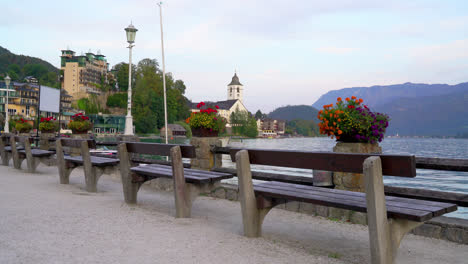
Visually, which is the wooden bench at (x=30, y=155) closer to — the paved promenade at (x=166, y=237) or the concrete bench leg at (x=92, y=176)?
the concrete bench leg at (x=92, y=176)

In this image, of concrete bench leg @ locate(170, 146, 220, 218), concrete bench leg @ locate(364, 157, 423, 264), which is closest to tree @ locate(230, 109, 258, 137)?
concrete bench leg @ locate(170, 146, 220, 218)

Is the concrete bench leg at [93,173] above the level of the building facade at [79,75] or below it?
below

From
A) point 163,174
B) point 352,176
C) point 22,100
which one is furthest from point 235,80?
point 163,174

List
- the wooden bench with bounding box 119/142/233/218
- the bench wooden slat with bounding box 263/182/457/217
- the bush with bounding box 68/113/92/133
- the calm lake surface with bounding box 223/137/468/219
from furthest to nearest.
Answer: the calm lake surface with bounding box 223/137/468/219 → the bush with bounding box 68/113/92/133 → the wooden bench with bounding box 119/142/233/218 → the bench wooden slat with bounding box 263/182/457/217

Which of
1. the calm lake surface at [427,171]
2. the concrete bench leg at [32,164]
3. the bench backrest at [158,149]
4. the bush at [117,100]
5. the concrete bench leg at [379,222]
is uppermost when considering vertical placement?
the bush at [117,100]

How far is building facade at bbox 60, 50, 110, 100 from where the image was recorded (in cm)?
12662

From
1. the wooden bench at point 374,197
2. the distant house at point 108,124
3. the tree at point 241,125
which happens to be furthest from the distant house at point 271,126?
the wooden bench at point 374,197

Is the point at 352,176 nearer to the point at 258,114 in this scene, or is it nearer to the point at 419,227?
the point at 419,227

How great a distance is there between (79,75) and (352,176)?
13276 centimetres

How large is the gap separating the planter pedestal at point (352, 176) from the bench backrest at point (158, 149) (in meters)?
2.19

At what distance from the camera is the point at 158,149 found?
4984mm

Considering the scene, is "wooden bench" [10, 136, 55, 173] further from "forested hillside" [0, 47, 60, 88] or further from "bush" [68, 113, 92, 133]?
"forested hillside" [0, 47, 60, 88]

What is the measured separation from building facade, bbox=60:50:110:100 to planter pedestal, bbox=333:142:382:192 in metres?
126

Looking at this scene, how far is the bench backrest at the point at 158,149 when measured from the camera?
15.0 ft
